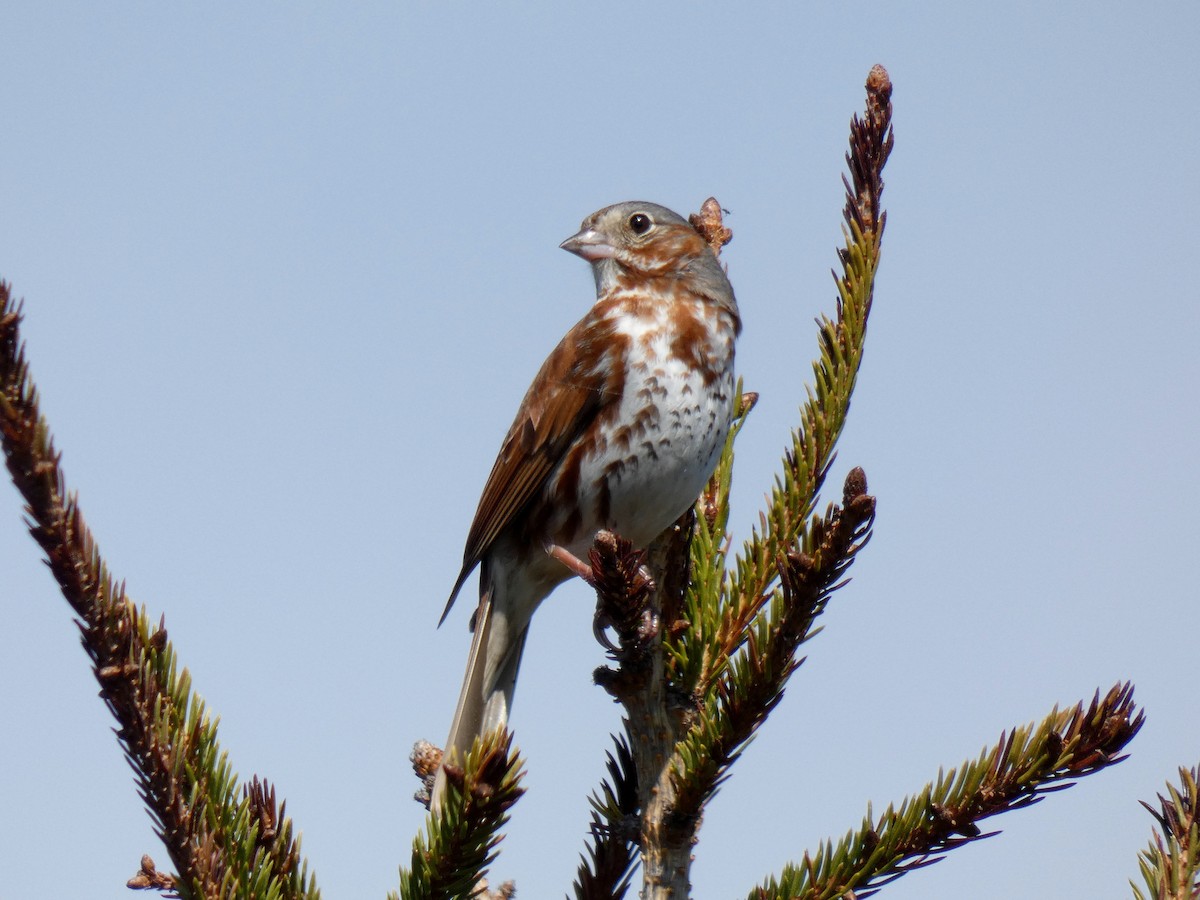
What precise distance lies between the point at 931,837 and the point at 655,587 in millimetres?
1162

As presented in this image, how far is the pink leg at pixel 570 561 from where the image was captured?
416 cm

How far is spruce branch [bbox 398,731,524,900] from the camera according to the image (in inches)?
69.2

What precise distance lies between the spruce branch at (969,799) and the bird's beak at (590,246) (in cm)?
365

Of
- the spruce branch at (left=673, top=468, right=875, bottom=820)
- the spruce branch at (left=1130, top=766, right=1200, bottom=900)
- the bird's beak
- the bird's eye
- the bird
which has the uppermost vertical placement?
the bird's eye

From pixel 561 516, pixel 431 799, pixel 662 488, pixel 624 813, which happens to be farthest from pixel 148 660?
pixel 561 516

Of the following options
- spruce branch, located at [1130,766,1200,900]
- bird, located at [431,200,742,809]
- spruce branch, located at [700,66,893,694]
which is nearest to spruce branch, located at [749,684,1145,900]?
spruce branch, located at [1130,766,1200,900]

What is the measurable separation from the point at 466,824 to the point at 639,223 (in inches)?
159

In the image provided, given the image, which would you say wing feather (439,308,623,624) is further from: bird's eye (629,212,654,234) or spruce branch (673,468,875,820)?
spruce branch (673,468,875,820)

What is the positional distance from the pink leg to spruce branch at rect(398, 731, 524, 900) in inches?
88.8

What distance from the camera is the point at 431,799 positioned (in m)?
2.67

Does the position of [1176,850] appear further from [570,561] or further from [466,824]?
[570,561]

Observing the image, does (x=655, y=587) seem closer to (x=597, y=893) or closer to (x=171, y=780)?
(x=597, y=893)

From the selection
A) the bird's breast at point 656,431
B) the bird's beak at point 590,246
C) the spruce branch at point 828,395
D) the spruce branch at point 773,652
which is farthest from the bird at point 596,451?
the spruce branch at point 773,652

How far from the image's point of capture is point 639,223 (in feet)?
17.9
